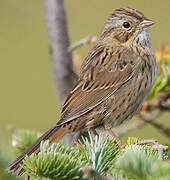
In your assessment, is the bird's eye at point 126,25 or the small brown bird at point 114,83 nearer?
the small brown bird at point 114,83

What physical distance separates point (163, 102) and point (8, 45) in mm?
4644

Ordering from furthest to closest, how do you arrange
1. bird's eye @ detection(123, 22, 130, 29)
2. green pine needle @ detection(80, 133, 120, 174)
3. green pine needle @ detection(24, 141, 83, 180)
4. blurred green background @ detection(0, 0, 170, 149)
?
blurred green background @ detection(0, 0, 170, 149) → bird's eye @ detection(123, 22, 130, 29) → green pine needle @ detection(80, 133, 120, 174) → green pine needle @ detection(24, 141, 83, 180)

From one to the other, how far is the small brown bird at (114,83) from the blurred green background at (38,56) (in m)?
2.50

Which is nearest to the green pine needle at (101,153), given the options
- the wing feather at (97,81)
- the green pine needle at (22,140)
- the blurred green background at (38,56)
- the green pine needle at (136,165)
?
the green pine needle at (136,165)

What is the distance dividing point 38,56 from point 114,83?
4486mm

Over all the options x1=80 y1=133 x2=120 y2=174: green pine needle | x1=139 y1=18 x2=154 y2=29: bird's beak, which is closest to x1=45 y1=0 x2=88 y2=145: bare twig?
x1=139 y1=18 x2=154 y2=29: bird's beak

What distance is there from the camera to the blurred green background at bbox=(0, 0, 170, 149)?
267 inches

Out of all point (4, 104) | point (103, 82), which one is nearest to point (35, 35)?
point (4, 104)

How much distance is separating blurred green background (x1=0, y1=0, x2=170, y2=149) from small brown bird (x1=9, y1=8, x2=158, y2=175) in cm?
250

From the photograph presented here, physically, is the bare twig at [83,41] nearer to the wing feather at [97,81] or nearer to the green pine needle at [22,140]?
the wing feather at [97,81]

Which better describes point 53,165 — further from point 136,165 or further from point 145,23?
point 145,23

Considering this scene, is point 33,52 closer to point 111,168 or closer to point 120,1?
point 120,1

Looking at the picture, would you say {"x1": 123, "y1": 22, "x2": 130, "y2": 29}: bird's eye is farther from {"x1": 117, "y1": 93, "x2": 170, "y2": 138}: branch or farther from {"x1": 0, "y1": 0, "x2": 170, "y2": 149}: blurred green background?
{"x1": 0, "y1": 0, "x2": 170, "y2": 149}: blurred green background

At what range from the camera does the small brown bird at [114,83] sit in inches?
139
